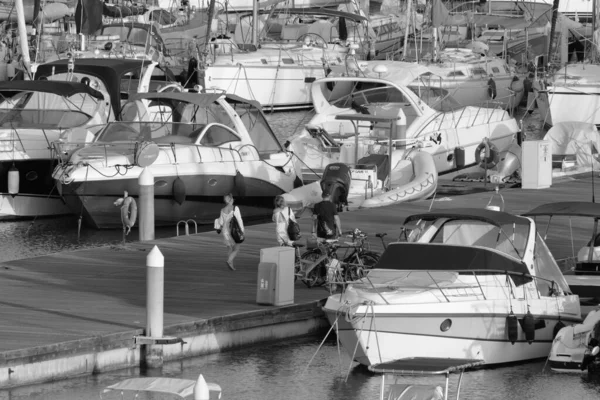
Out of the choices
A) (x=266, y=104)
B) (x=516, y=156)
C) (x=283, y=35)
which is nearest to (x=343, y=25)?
(x=283, y=35)

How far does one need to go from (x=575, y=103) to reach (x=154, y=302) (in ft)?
90.3

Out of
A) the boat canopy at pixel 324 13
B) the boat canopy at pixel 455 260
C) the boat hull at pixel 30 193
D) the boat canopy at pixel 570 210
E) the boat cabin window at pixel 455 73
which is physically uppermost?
the boat canopy at pixel 324 13

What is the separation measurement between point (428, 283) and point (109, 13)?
45.8m

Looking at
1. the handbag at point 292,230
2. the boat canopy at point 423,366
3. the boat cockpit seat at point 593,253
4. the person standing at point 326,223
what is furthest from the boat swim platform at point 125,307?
the boat canopy at point 423,366

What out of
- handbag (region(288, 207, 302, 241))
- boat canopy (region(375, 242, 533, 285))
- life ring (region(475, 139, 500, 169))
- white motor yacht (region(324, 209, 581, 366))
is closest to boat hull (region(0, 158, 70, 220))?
life ring (region(475, 139, 500, 169))

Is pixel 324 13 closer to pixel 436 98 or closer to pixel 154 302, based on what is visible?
pixel 436 98

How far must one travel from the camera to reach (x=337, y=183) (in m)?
29.2

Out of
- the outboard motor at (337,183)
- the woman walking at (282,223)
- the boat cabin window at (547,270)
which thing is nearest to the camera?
the boat cabin window at (547,270)

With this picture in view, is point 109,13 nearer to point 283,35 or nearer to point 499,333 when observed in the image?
point 283,35

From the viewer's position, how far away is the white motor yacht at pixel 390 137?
101ft

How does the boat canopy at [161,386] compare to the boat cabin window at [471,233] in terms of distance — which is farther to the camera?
the boat cabin window at [471,233]

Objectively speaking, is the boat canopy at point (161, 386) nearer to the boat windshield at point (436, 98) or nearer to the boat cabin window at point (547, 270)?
the boat cabin window at point (547, 270)

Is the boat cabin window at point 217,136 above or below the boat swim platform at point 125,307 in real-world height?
above

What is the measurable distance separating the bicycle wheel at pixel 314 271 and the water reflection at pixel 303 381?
1.82 meters
